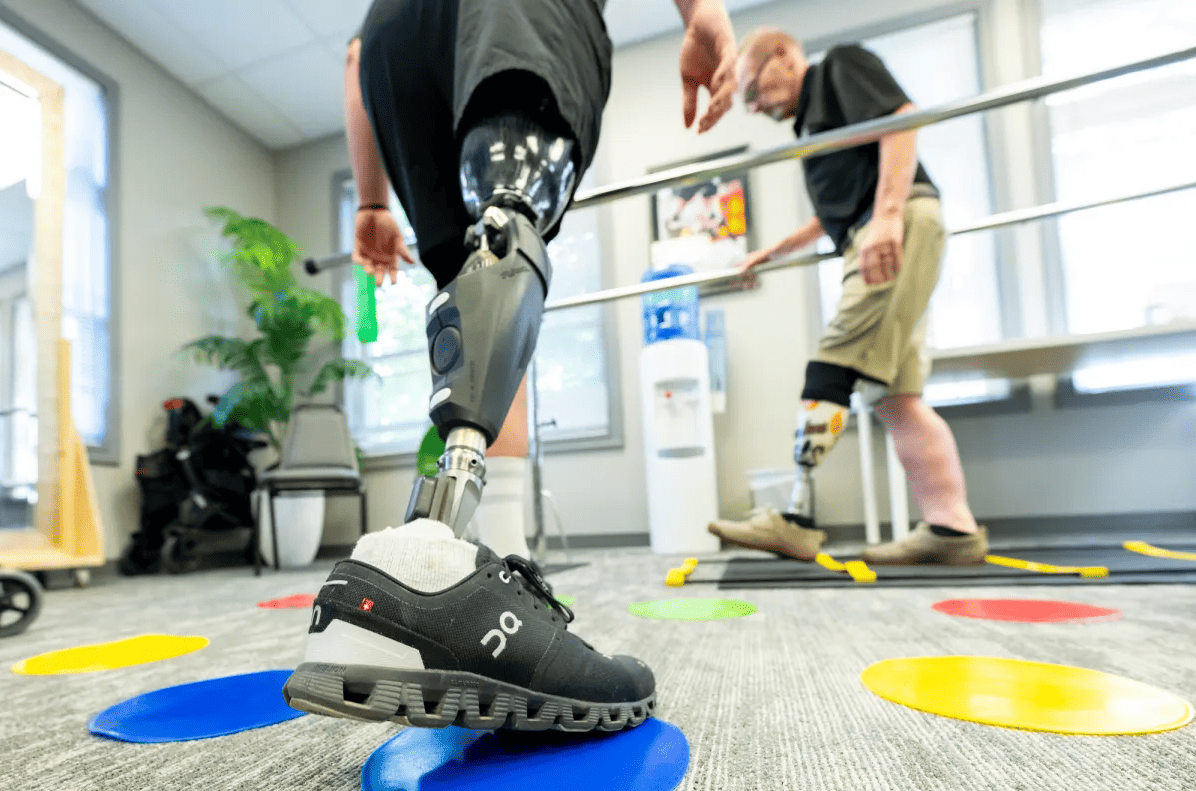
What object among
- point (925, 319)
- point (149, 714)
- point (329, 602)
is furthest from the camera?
point (925, 319)

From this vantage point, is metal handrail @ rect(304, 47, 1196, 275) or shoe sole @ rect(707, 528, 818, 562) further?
shoe sole @ rect(707, 528, 818, 562)

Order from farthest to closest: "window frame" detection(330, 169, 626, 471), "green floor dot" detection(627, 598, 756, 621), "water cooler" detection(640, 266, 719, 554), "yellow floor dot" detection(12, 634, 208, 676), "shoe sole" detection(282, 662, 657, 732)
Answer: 1. "window frame" detection(330, 169, 626, 471)
2. "water cooler" detection(640, 266, 719, 554)
3. "green floor dot" detection(627, 598, 756, 621)
4. "yellow floor dot" detection(12, 634, 208, 676)
5. "shoe sole" detection(282, 662, 657, 732)

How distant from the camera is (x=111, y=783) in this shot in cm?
51

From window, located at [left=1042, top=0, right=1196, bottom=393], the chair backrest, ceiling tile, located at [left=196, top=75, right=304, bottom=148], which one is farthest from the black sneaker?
ceiling tile, located at [left=196, top=75, right=304, bottom=148]

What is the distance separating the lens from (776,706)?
0.64 metres

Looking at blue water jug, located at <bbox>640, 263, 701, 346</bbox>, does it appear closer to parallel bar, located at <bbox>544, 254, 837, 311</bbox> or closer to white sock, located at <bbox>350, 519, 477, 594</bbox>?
parallel bar, located at <bbox>544, 254, 837, 311</bbox>

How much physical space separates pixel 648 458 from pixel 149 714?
8.29 feet

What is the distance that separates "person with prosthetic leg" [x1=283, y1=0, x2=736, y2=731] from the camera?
0.44 meters

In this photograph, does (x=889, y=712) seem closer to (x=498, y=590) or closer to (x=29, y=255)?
(x=498, y=590)

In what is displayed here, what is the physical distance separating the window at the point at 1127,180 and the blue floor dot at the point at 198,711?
3242 millimetres

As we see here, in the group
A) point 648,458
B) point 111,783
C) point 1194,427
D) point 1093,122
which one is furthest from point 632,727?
point 1093,122

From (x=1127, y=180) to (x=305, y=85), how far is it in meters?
4.30

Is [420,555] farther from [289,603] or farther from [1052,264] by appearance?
[1052,264]

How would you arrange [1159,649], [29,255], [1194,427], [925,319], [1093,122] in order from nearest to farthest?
[1159,649]
[925,319]
[29,255]
[1194,427]
[1093,122]
